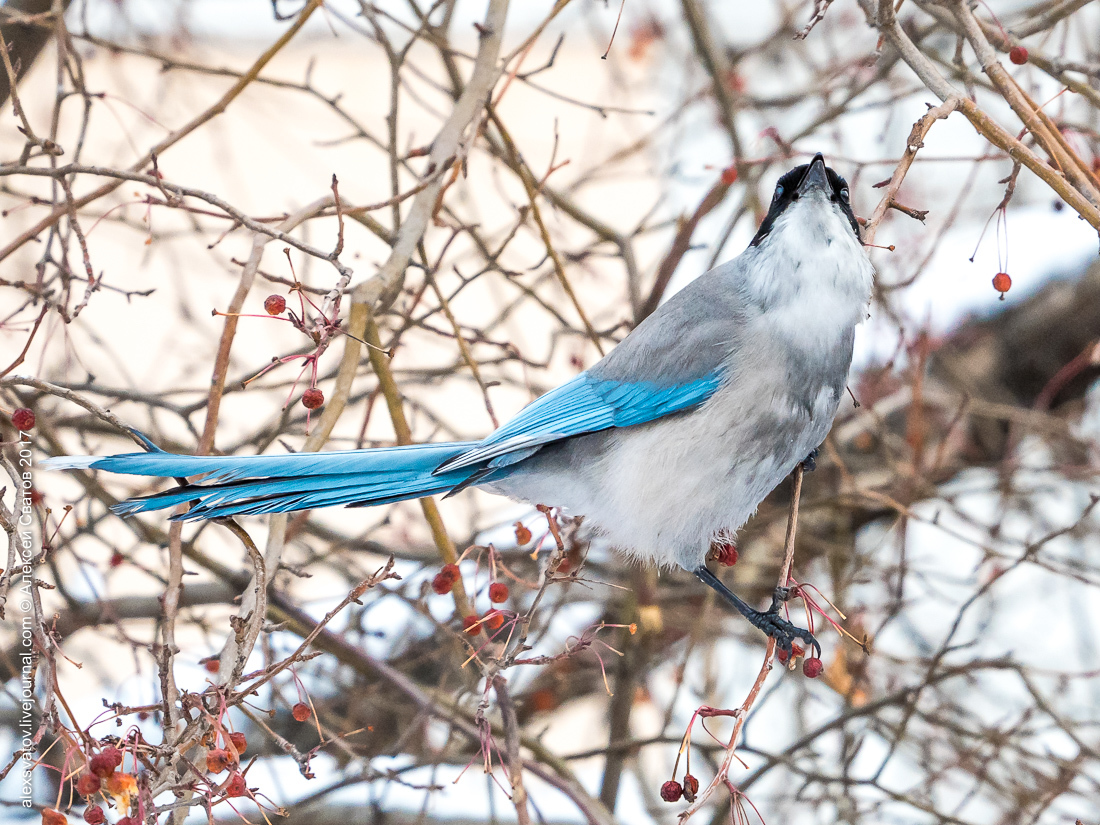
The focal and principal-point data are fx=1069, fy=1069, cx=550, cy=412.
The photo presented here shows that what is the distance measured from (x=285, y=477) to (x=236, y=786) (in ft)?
2.11

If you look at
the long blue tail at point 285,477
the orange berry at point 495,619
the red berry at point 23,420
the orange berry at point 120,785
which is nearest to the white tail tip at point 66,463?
the long blue tail at point 285,477

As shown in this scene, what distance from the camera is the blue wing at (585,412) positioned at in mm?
2447

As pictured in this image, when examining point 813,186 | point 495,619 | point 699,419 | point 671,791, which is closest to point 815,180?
point 813,186

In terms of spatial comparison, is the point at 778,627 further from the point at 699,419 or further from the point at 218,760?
the point at 218,760

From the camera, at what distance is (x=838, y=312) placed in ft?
7.80

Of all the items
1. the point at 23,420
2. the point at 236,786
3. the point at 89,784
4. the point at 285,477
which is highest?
the point at 23,420

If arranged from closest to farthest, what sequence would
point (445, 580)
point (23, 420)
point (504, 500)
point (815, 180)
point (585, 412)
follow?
point (23, 420) < point (815, 180) < point (445, 580) < point (585, 412) < point (504, 500)

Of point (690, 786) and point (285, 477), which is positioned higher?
point (285, 477)

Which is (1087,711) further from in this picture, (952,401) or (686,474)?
(686,474)

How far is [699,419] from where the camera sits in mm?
2432

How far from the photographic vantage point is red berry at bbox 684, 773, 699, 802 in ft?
6.56

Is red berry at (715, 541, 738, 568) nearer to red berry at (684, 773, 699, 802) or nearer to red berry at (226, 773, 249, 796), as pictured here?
red berry at (684, 773, 699, 802)

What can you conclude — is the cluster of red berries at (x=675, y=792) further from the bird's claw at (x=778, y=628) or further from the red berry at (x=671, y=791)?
the bird's claw at (x=778, y=628)

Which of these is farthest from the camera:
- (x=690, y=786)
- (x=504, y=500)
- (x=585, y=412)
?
(x=504, y=500)
